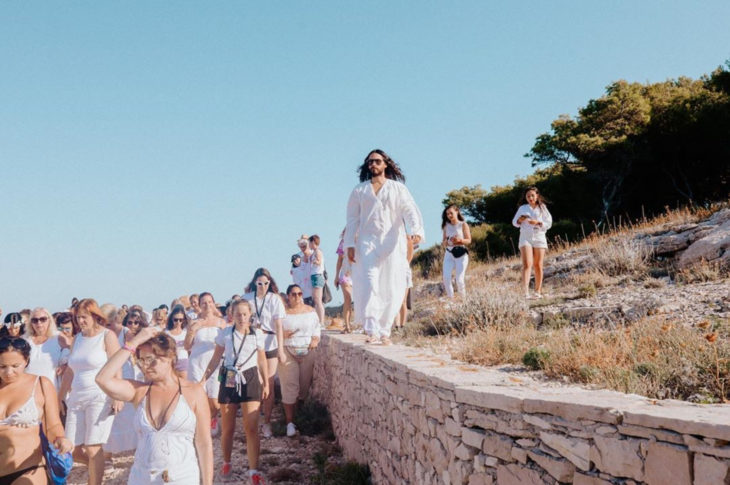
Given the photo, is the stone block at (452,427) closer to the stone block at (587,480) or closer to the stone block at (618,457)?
the stone block at (587,480)

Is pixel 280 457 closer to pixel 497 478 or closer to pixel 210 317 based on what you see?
pixel 210 317

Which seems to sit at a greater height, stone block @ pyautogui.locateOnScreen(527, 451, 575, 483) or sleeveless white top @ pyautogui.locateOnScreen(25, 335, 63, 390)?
sleeveless white top @ pyautogui.locateOnScreen(25, 335, 63, 390)

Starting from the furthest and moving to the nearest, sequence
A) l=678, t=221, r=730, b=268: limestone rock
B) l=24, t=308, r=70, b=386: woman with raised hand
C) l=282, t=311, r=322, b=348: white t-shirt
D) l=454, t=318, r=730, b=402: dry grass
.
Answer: l=282, t=311, r=322, b=348: white t-shirt, l=678, t=221, r=730, b=268: limestone rock, l=24, t=308, r=70, b=386: woman with raised hand, l=454, t=318, r=730, b=402: dry grass

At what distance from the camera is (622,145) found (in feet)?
67.4

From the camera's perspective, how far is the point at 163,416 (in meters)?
3.87

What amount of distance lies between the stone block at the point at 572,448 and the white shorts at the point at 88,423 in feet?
16.0

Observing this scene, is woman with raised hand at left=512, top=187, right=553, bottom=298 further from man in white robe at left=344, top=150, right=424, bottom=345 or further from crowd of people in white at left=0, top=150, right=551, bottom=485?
man in white robe at left=344, top=150, right=424, bottom=345

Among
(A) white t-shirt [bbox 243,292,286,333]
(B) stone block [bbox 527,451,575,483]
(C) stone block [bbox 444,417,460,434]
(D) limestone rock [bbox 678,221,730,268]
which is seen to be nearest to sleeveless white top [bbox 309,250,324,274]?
(A) white t-shirt [bbox 243,292,286,333]

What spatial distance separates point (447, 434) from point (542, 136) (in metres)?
21.9

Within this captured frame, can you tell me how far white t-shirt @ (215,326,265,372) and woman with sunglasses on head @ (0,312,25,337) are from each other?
3.41 metres

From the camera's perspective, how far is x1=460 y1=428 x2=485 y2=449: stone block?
316 centimetres

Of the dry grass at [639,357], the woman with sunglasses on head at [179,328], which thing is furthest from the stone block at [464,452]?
the woman with sunglasses on head at [179,328]

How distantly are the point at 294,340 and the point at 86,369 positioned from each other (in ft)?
11.5

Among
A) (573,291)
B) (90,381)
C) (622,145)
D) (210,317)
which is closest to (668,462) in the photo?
(90,381)
